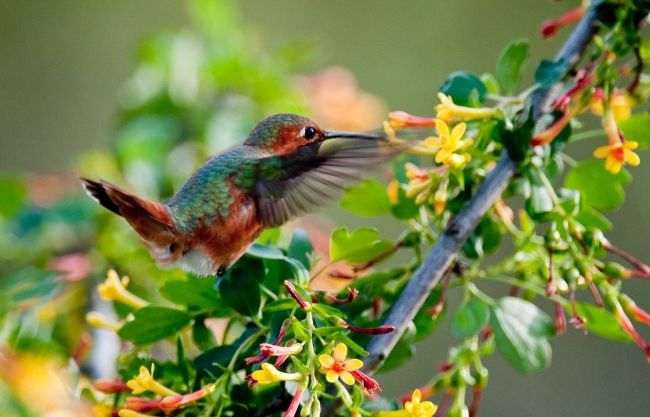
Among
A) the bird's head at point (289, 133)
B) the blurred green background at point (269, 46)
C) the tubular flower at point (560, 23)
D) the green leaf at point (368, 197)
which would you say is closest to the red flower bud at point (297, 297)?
the green leaf at point (368, 197)

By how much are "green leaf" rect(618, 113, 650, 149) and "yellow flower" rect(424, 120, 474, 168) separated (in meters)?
0.30

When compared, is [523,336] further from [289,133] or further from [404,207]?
[289,133]

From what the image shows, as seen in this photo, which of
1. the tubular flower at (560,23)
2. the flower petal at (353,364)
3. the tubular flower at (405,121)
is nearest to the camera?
the flower petal at (353,364)

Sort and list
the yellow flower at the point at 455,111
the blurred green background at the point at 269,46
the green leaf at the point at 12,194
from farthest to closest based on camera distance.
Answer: the blurred green background at the point at 269,46 → the green leaf at the point at 12,194 → the yellow flower at the point at 455,111

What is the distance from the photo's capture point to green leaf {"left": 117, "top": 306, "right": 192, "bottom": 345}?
4.15 feet

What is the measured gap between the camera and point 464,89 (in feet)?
4.49

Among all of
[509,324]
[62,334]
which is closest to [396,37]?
[62,334]

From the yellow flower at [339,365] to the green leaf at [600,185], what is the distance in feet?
A: 1.75

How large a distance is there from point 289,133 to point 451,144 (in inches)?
16.3

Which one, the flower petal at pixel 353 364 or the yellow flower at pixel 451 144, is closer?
the flower petal at pixel 353 364

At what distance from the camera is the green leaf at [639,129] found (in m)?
1.38

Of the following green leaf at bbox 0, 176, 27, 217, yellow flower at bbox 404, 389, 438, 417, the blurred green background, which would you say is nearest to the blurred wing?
yellow flower at bbox 404, 389, 438, 417

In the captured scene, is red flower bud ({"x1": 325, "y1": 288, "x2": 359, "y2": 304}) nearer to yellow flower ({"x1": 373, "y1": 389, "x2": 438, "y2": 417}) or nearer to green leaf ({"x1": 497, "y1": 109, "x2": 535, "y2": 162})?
yellow flower ({"x1": 373, "y1": 389, "x2": 438, "y2": 417})

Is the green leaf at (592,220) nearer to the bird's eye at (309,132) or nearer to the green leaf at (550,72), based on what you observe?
the green leaf at (550,72)
